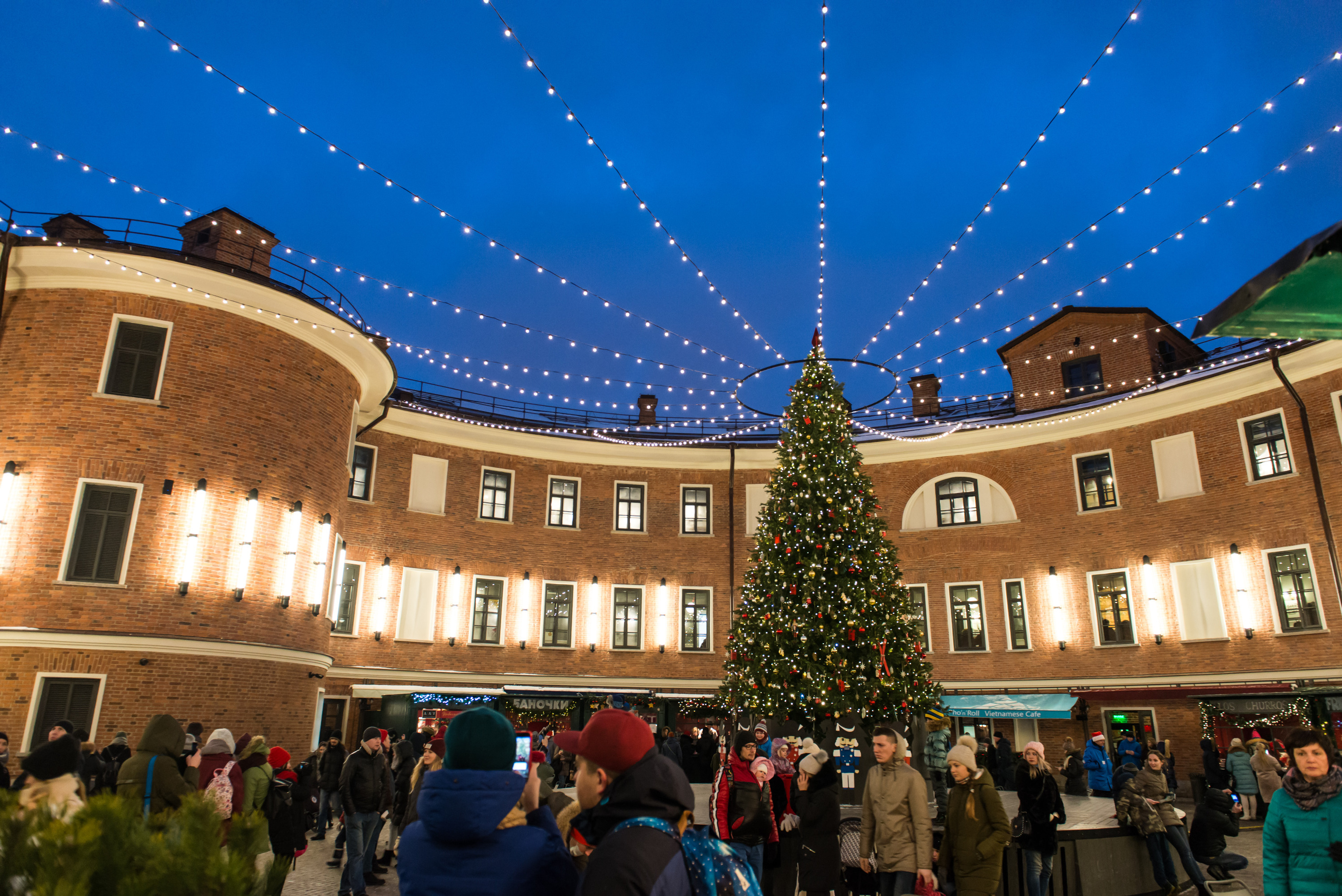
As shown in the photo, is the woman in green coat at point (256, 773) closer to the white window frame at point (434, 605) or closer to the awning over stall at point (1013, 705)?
the white window frame at point (434, 605)

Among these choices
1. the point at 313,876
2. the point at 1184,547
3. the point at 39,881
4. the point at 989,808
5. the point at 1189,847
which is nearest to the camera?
the point at 39,881

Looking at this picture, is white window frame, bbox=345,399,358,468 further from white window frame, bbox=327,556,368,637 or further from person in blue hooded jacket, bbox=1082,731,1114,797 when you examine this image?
person in blue hooded jacket, bbox=1082,731,1114,797

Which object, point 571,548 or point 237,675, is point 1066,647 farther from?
point 237,675

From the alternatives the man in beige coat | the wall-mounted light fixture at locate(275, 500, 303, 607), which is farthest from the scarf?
the wall-mounted light fixture at locate(275, 500, 303, 607)

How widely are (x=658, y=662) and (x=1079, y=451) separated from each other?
12.4 m

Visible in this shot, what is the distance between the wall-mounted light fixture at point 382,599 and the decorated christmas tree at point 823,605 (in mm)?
10949

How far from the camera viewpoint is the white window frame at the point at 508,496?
2355 centimetres

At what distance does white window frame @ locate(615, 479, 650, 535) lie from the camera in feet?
80.9

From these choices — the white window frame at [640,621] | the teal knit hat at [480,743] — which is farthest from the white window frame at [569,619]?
the teal knit hat at [480,743]

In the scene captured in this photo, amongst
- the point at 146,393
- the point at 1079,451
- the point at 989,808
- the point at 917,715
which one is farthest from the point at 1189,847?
the point at 146,393

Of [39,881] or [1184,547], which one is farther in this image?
[1184,547]

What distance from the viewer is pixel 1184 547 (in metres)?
20.0

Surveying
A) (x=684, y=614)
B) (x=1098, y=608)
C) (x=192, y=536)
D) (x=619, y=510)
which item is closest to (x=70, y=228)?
(x=192, y=536)

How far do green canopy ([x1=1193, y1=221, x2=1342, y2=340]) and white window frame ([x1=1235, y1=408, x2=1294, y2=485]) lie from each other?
1887 centimetres
